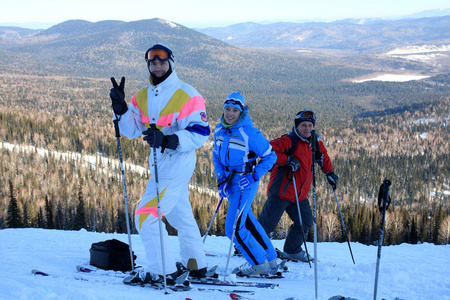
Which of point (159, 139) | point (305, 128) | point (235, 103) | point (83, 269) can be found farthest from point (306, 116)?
point (83, 269)

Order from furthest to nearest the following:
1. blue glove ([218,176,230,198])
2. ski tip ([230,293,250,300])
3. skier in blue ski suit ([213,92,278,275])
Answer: blue glove ([218,176,230,198]) < skier in blue ski suit ([213,92,278,275]) < ski tip ([230,293,250,300])

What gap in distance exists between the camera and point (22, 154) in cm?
6644

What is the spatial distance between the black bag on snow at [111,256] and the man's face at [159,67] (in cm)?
239

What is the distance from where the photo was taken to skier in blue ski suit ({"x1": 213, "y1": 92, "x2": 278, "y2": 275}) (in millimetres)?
4699

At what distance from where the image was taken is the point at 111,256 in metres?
4.63

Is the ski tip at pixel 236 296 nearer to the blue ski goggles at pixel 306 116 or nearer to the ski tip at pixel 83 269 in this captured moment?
the ski tip at pixel 83 269

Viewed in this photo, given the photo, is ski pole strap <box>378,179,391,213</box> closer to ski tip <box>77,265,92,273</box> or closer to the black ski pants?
the black ski pants

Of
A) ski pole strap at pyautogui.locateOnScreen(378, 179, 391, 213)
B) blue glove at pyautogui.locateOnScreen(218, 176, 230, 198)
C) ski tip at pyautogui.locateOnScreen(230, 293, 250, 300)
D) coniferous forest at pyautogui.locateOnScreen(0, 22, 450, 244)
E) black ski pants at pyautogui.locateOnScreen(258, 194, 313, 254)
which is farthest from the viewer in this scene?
coniferous forest at pyautogui.locateOnScreen(0, 22, 450, 244)

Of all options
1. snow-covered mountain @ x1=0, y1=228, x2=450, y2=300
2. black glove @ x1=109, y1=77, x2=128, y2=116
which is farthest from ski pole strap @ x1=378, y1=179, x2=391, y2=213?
black glove @ x1=109, y1=77, x2=128, y2=116

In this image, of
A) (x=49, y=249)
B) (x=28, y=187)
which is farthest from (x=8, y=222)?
(x=49, y=249)

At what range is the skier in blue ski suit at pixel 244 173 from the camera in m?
4.70

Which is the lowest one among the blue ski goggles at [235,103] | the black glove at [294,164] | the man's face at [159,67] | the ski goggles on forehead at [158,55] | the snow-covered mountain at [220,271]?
the snow-covered mountain at [220,271]

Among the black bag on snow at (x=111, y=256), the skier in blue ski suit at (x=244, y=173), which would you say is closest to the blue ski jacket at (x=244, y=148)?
the skier in blue ski suit at (x=244, y=173)

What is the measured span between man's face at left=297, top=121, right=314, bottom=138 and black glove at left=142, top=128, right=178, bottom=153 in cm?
243
